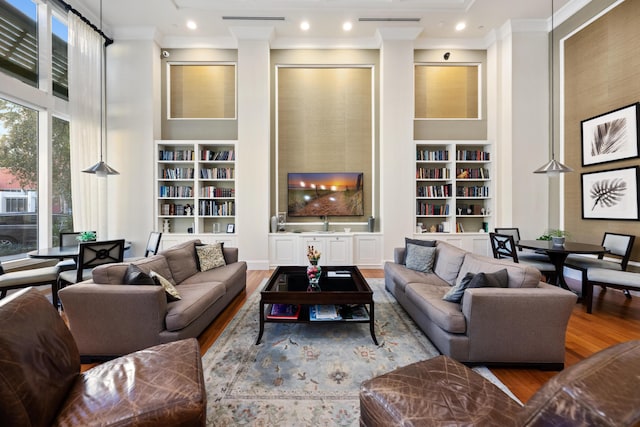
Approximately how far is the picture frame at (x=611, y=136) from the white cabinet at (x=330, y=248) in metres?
3.65

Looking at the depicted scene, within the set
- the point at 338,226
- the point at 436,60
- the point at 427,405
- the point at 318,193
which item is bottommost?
the point at 427,405

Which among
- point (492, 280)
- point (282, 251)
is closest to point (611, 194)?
point (492, 280)

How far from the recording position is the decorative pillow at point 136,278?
88.4 inches

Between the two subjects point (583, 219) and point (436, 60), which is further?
point (436, 60)

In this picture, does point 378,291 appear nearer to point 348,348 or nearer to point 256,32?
point 348,348

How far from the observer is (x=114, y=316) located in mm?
2135

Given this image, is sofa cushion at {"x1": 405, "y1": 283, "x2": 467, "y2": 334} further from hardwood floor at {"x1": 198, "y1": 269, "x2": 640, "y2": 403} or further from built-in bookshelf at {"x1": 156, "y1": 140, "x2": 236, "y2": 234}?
built-in bookshelf at {"x1": 156, "y1": 140, "x2": 236, "y2": 234}

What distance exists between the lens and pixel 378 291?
12.9 ft

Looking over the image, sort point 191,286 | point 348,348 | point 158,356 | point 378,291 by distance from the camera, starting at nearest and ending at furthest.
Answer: point 158,356
point 348,348
point 191,286
point 378,291

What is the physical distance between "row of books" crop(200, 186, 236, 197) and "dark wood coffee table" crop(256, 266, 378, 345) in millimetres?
2659

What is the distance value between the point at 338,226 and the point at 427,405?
4.59 m

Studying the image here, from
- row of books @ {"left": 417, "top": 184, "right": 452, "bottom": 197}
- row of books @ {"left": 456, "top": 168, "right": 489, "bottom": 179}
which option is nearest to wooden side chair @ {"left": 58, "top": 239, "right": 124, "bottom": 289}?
row of books @ {"left": 417, "top": 184, "right": 452, "bottom": 197}

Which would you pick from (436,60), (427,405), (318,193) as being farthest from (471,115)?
(427,405)

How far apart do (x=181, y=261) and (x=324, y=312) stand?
1.90m
